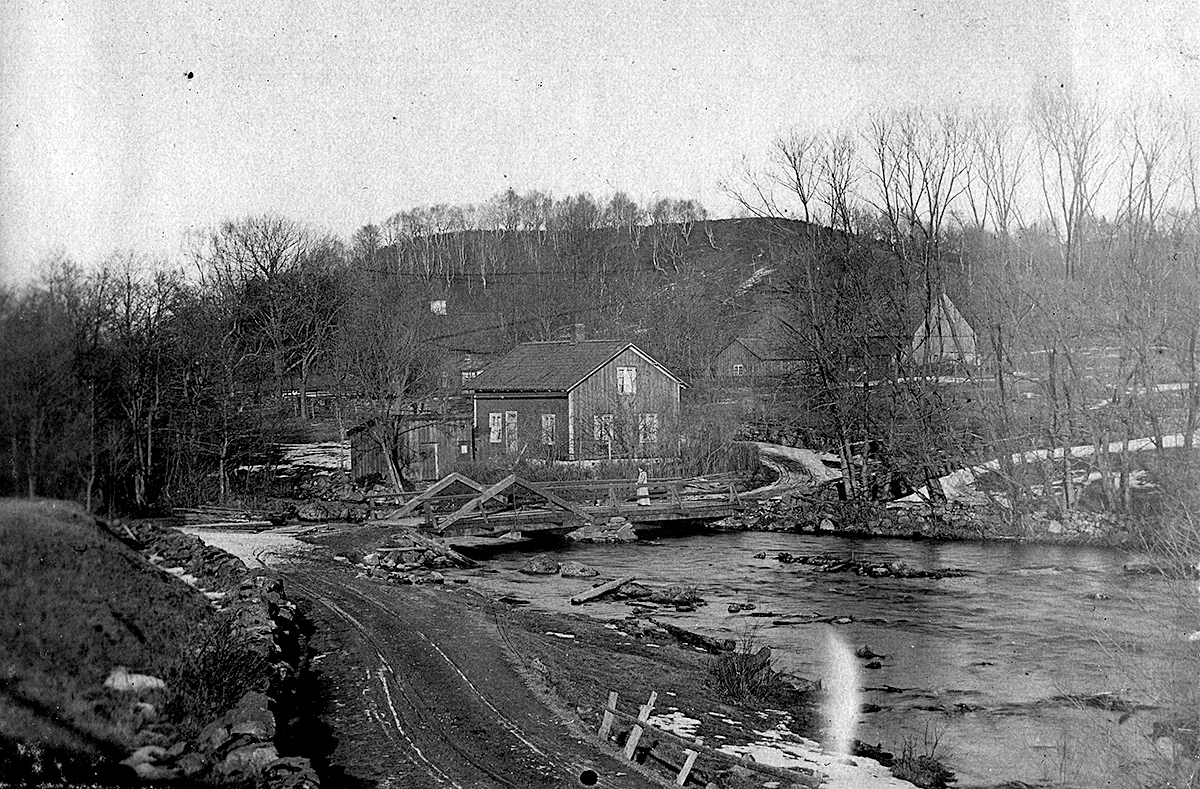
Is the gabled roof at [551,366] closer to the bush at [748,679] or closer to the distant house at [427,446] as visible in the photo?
the distant house at [427,446]

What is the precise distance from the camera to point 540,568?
24.2 metres

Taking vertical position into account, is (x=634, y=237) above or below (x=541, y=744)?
above

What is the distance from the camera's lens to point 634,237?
101 metres

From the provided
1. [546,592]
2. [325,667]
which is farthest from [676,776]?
[546,592]

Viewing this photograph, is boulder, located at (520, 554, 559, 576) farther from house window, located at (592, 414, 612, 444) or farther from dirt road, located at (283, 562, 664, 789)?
house window, located at (592, 414, 612, 444)

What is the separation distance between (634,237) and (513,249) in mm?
12858

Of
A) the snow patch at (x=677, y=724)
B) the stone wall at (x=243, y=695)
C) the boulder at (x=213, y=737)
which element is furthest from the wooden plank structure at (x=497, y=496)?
the boulder at (x=213, y=737)

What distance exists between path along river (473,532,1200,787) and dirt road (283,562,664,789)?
3973 mm

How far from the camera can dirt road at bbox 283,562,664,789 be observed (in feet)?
32.4

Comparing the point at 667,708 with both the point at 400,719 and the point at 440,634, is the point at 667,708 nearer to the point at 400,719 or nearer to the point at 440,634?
the point at 400,719

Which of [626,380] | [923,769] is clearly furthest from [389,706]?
[626,380]

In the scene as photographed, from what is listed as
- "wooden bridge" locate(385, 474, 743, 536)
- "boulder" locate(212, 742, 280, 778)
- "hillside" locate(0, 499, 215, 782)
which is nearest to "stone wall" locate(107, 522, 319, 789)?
"boulder" locate(212, 742, 280, 778)

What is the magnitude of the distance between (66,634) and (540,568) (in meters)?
14.2

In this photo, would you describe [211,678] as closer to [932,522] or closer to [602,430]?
[932,522]
